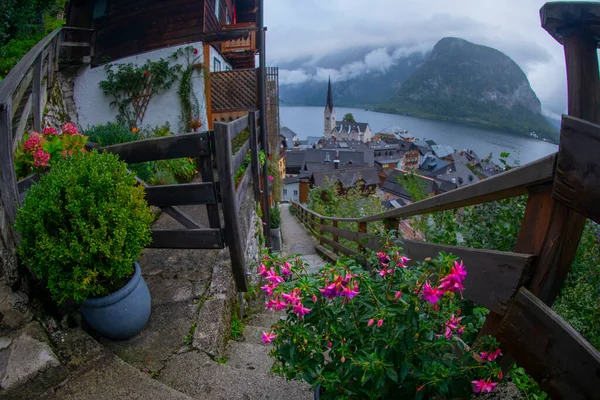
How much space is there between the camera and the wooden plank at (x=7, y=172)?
1.92m

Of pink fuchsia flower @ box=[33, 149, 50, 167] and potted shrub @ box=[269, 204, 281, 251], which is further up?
pink fuchsia flower @ box=[33, 149, 50, 167]

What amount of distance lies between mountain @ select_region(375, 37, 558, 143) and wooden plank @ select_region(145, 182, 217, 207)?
114751 mm

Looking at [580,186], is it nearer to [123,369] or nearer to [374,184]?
[123,369]

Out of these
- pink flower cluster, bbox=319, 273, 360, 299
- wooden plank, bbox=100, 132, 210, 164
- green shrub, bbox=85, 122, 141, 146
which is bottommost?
green shrub, bbox=85, 122, 141, 146

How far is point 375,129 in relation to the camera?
118 meters

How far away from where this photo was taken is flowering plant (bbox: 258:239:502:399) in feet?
3.84

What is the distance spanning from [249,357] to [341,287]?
56.8 inches

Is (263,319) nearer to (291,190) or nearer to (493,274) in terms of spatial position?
(493,274)

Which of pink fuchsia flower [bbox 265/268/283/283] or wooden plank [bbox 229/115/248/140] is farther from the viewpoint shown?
wooden plank [bbox 229/115/248/140]

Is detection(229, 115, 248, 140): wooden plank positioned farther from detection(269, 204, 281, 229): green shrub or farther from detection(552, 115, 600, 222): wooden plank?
detection(269, 204, 281, 229): green shrub

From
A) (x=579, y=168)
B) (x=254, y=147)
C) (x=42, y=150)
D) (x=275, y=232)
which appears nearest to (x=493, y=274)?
(x=579, y=168)

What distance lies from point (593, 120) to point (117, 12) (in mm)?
11798

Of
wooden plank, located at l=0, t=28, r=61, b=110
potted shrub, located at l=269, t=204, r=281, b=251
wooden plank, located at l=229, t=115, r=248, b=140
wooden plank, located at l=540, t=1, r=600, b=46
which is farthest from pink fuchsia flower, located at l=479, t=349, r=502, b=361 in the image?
potted shrub, located at l=269, t=204, r=281, b=251

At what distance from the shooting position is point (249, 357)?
7.86 ft
